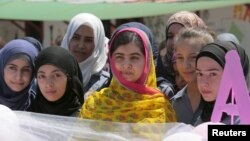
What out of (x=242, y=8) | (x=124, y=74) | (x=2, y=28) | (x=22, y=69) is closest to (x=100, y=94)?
(x=124, y=74)

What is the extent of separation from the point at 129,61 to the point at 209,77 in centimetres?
42

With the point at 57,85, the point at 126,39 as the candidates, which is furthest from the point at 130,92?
the point at 57,85

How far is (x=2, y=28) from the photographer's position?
974 cm

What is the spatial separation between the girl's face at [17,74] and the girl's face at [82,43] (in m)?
0.46

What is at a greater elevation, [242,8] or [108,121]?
[242,8]

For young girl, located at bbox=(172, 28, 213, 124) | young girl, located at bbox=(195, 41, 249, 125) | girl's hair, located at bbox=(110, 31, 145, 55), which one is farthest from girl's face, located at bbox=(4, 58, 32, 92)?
young girl, located at bbox=(195, 41, 249, 125)

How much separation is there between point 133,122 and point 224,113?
1.57 ft

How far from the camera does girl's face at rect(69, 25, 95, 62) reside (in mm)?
3436

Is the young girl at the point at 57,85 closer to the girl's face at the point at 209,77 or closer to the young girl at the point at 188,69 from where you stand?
the young girl at the point at 188,69

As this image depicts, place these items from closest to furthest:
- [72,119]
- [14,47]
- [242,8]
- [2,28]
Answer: [72,119] < [14,47] < [242,8] < [2,28]

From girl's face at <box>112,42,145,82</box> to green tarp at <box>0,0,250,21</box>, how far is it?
9.43 ft

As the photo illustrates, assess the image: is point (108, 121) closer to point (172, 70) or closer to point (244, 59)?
point (244, 59)

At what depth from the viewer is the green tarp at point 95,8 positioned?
18.9 ft

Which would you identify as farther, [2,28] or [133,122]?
[2,28]
